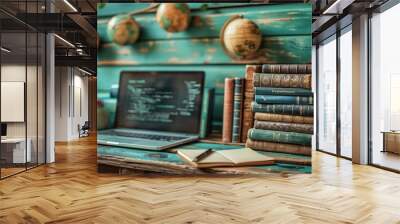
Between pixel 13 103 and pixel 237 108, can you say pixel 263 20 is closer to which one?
pixel 237 108

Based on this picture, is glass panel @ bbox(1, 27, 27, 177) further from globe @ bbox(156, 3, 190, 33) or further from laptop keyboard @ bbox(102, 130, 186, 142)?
globe @ bbox(156, 3, 190, 33)

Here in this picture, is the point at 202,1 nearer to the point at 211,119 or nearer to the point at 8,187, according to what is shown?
the point at 211,119

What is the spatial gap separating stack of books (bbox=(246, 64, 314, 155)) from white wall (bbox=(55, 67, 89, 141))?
9.99 metres

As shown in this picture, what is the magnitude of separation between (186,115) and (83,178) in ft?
5.87

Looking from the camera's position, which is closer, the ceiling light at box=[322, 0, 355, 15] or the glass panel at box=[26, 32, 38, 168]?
the ceiling light at box=[322, 0, 355, 15]

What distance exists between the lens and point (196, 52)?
5.53m

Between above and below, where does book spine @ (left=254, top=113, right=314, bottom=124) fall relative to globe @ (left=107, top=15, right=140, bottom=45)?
below

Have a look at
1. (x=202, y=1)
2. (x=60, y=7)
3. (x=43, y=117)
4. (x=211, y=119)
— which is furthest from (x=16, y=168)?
(x=202, y=1)

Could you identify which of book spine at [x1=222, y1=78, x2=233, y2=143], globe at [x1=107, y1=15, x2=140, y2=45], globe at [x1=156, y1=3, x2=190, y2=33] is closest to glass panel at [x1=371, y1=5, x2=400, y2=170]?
book spine at [x1=222, y1=78, x2=233, y2=143]

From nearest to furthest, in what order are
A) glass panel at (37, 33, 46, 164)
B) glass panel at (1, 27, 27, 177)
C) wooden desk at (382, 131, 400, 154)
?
glass panel at (1, 27, 27, 177), wooden desk at (382, 131, 400, 154), glass panel at (37, 33, 46, 164)

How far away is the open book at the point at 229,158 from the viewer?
5455 millimetres

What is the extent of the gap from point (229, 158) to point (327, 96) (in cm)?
483

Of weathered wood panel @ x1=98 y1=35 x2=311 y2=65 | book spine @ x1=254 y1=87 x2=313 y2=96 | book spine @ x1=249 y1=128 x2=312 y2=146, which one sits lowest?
book spine @ x1=249 y1=128 x2=312 y2=146

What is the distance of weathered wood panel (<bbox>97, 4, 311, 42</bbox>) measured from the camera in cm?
546
